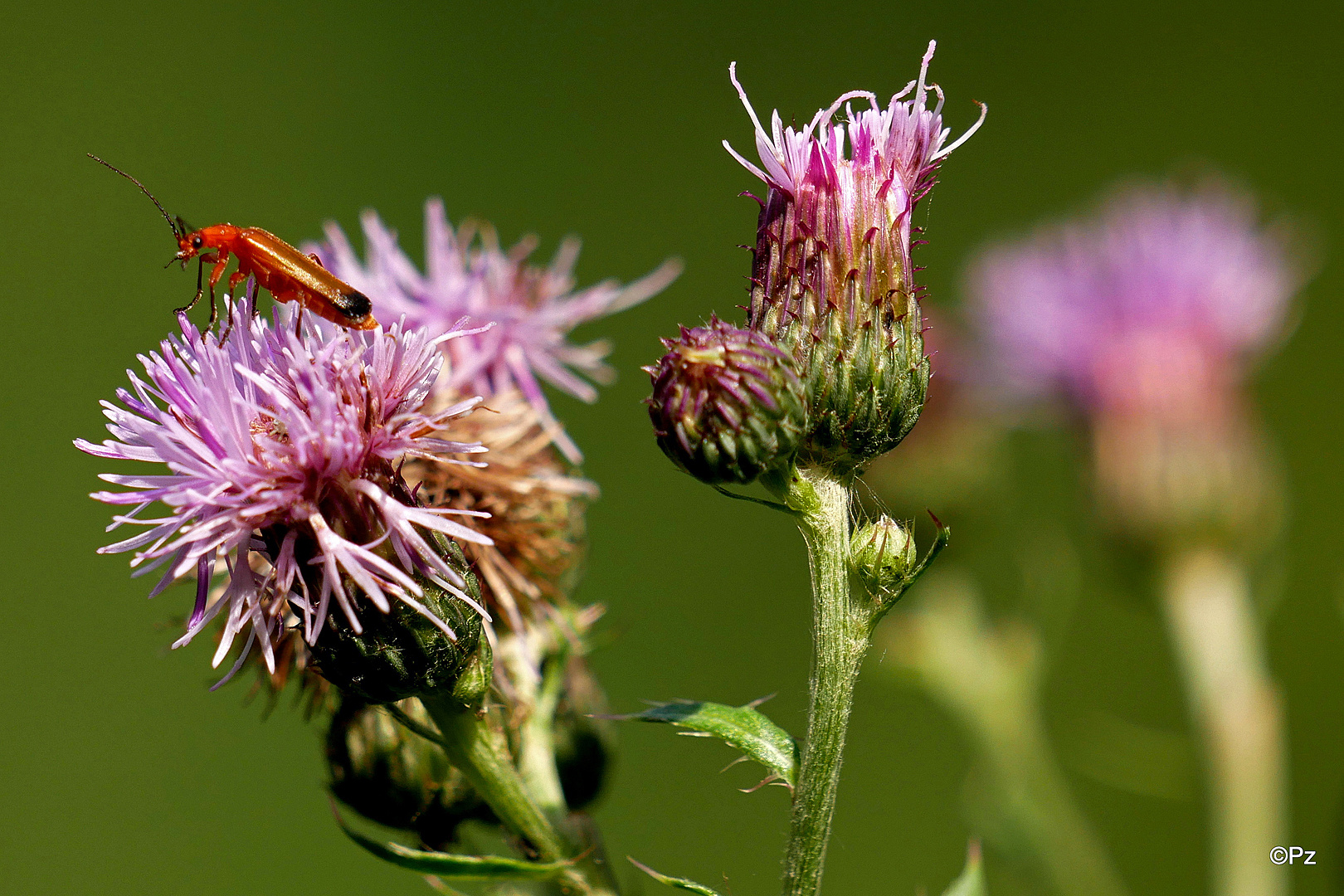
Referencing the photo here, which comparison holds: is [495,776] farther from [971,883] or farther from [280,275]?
[280,275]

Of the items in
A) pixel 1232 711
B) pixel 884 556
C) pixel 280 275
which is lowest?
pixel 884 556

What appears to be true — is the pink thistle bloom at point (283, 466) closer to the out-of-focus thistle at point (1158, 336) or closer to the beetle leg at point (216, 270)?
the beetle leg at point (216, 270)

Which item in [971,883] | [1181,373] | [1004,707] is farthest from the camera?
[1181,373]

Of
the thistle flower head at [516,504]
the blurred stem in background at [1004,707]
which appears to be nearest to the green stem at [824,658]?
the thistle flower head at [516,504]

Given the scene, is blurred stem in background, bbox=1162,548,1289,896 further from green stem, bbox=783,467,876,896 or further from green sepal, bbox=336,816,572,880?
green sepal, bbox=336,816,572,880

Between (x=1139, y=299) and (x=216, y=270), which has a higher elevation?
(x=1139, y=299)

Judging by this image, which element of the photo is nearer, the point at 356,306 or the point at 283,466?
the point at 283,466

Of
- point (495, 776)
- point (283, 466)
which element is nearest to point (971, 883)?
point (495, 776)

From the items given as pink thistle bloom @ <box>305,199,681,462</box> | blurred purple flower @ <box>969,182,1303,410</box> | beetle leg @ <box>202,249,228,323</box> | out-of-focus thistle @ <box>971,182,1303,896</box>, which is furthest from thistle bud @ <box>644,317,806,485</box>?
blurred purple flower @ <box>969,182,1303,410</box>
